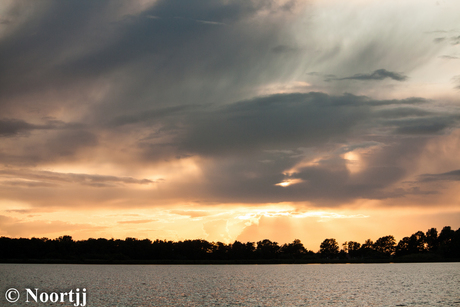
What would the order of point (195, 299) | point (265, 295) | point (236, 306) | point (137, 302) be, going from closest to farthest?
point (236, 306) → point (137, 302) → point (195, 299) → point (265, 295)

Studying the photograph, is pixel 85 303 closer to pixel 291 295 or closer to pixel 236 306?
pixel 236 306

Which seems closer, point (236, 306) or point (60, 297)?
point (236, 306)

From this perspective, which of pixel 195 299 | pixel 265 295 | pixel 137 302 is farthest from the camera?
pixel 265 295

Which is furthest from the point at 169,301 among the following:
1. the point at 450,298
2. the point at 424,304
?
the point at 450,298

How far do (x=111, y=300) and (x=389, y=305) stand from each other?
1824 inches

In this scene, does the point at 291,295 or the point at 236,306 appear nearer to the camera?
the point at 236,306

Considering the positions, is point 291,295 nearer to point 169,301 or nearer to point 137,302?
point 169,301

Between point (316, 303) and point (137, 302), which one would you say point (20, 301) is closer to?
point (137, 302)

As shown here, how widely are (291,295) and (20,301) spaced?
160 ft

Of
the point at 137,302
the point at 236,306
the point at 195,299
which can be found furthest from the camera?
the point at 195,299

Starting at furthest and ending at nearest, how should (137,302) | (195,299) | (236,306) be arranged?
(195,299), (137,302), (236,306)

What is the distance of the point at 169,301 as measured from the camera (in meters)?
67.7

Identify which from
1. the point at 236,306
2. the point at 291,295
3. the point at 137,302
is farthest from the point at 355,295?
the point at 137,302

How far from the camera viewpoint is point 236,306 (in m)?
62.0
